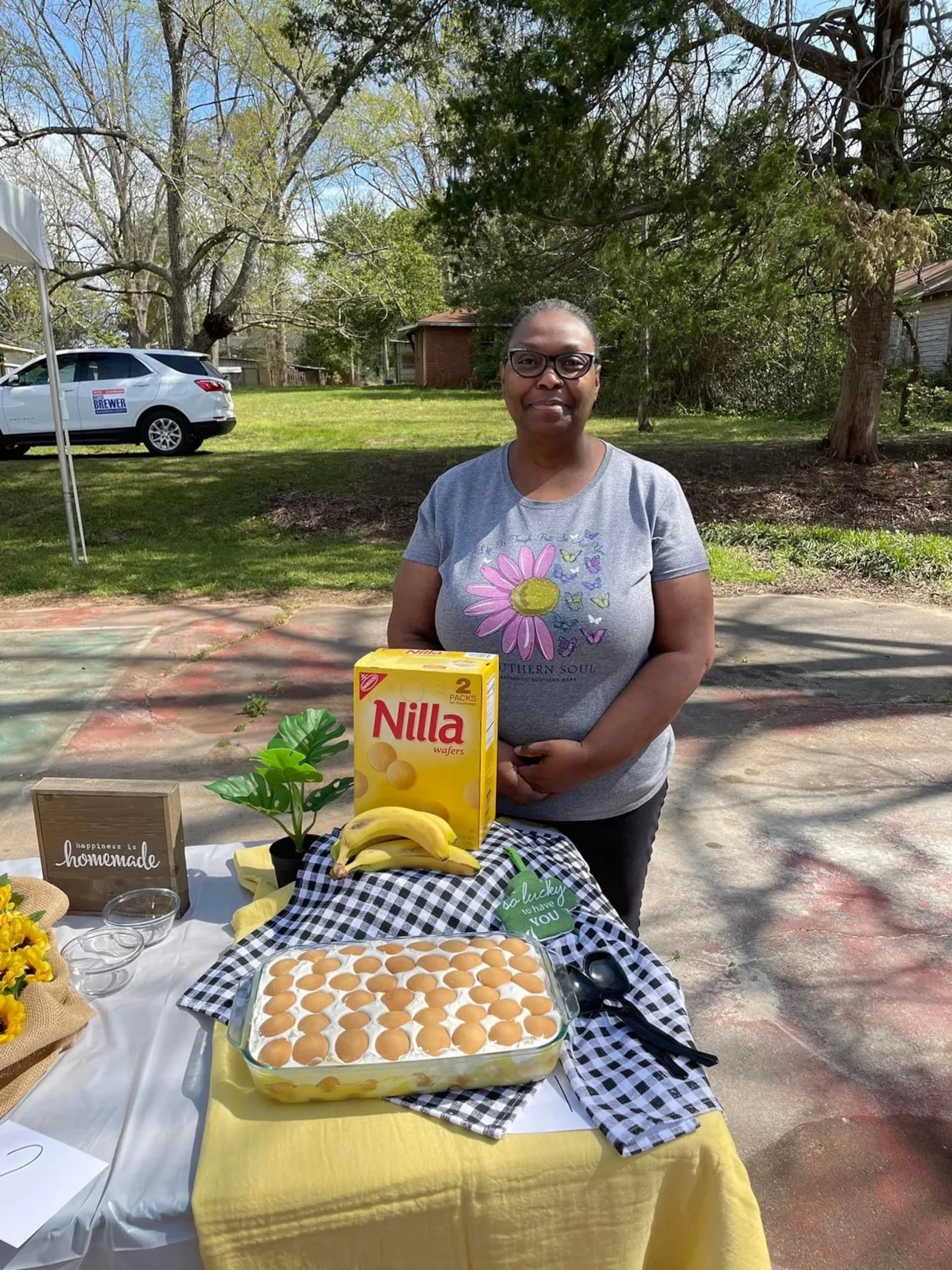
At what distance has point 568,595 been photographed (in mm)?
1739

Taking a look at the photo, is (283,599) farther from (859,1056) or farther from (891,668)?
(859,1056)

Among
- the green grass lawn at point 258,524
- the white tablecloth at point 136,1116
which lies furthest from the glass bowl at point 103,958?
the green grass lawn at point 258,524

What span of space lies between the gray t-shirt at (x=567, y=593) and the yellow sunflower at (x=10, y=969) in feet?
2.93

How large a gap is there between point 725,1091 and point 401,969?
129cm

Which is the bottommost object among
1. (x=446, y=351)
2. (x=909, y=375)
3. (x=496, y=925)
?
(x=496, y=925)

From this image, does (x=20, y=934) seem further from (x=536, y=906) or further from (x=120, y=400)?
(x=120, y=400)

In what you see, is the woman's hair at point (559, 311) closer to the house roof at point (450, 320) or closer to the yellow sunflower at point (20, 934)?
the yellow sunflower at point (20, 934)

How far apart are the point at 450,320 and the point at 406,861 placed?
118 ft

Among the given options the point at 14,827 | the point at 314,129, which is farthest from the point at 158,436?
the point at 14,827

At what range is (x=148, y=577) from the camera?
7828 mm

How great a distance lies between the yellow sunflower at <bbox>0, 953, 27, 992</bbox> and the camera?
126cm

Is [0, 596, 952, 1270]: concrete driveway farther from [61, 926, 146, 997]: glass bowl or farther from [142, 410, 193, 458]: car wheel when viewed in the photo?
[142, 410, 193, 458]: car wheel

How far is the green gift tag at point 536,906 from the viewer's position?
147cm

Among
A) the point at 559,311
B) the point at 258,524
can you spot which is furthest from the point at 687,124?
the point at 559,311
